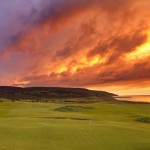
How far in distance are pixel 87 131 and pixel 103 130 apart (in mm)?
1656

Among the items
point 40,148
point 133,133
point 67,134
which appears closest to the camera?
point 40,148

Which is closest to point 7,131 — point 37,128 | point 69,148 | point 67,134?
point 37,128

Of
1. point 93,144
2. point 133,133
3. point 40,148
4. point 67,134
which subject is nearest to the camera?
point 40,148

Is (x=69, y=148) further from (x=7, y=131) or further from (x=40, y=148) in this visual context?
(x=7, y=131)

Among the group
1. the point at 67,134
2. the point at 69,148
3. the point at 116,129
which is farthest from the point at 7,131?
the point at 116,129

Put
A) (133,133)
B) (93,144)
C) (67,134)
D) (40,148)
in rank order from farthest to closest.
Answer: (133,133), (67,134), (93,144), (40,148)

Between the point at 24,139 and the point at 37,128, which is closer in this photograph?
the point at 24,139

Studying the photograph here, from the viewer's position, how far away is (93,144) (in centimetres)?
2325

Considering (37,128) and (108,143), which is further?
(37,128)

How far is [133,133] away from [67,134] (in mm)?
6250

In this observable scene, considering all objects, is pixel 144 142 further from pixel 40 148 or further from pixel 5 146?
pixel 5 146

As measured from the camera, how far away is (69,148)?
21875 millimetres

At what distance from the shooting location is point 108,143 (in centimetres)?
2362

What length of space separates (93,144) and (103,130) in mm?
5563
